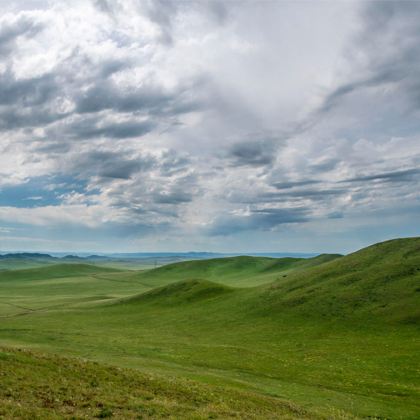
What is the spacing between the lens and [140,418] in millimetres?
20891

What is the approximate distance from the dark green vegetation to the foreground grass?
56cm

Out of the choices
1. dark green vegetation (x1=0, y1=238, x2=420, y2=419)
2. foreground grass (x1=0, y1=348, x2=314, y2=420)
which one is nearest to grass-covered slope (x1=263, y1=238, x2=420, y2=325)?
dark green vegetation (x1=0, y1=238, x2=420, y2=419)

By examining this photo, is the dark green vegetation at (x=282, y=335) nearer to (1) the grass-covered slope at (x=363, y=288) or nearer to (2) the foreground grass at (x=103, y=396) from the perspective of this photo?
(1) the grass-covered slope at (x=363, y=288)

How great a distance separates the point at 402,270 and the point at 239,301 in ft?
123

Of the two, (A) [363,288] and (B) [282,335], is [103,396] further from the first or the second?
(A) [363,288]

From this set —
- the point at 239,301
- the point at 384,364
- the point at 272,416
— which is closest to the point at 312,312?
the point at 239,301

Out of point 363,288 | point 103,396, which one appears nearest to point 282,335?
point 363,288

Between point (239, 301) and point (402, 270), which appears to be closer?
point (402, 270)

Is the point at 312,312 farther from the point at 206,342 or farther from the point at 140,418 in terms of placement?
the point at 140,418

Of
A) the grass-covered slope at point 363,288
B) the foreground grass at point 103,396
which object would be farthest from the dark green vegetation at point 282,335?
the foreground grass at point 103,396

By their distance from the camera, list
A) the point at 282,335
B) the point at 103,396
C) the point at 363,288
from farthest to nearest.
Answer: the point at 363,288 → the point at 282,335 → the point at 103,396

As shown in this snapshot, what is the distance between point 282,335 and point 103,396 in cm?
5157

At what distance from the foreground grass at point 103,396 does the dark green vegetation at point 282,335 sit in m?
0.56

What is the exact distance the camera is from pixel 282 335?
71000mm
